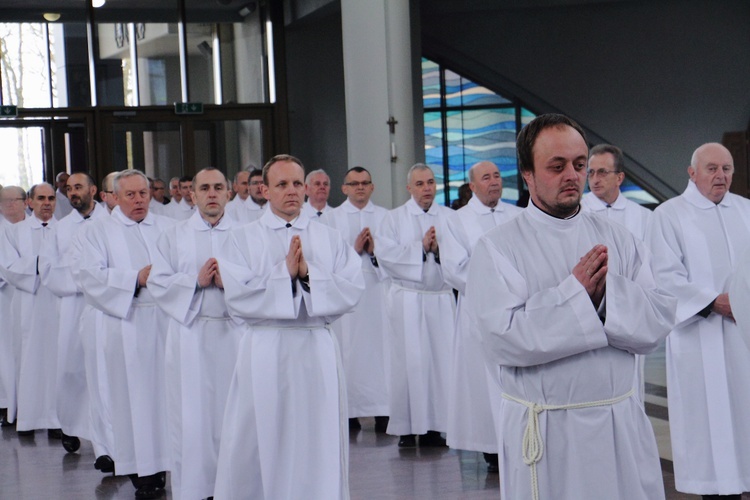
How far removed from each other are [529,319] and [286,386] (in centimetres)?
244

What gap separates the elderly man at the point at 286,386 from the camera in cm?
572

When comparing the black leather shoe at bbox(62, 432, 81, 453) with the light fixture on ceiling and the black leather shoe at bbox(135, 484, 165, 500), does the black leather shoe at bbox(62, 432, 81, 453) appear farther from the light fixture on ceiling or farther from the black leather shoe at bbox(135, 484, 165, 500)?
the light fixture on ceiling

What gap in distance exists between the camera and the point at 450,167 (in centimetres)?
2286

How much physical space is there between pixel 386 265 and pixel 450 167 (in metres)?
14.4

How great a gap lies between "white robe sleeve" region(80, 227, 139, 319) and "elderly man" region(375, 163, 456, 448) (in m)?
2.16

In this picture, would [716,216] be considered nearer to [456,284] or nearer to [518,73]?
[456,284]

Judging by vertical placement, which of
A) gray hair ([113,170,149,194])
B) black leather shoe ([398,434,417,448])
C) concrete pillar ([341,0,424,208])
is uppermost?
concrete pillar ([341,0,424,208])

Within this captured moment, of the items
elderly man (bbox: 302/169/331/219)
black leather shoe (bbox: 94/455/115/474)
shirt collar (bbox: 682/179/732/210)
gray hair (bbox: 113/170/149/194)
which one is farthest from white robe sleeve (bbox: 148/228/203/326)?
elderly man (bbox: 302/169/331/219)

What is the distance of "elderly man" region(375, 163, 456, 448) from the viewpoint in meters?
8.65

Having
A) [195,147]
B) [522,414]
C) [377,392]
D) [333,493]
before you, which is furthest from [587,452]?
[195,147]

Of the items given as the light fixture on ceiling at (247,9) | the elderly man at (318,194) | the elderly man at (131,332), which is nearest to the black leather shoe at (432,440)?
the elderly man at (131,332)

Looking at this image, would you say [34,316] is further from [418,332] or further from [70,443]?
[418,332]

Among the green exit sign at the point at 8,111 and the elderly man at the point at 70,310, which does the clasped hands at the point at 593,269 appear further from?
the green exit sign at the point at 8,111

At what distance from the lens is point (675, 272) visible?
6160mm
